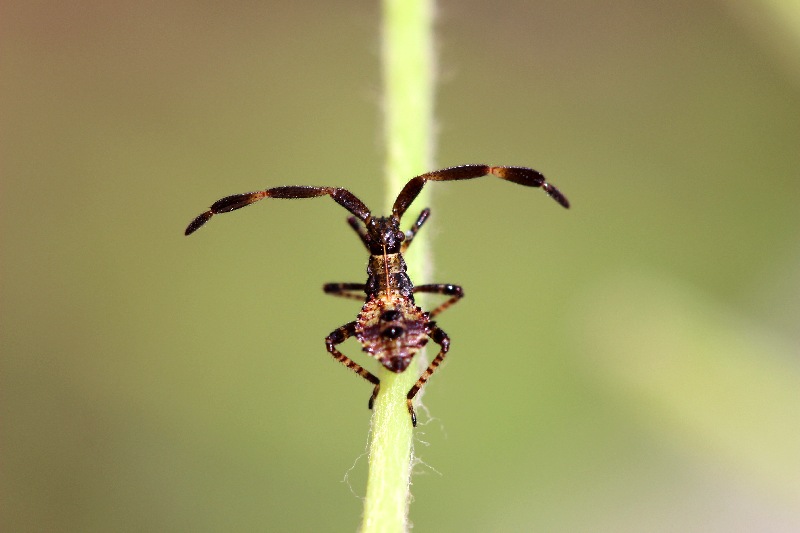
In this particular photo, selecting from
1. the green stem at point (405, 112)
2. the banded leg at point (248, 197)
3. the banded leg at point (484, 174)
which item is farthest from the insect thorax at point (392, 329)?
the banded leg at point (248, 197)

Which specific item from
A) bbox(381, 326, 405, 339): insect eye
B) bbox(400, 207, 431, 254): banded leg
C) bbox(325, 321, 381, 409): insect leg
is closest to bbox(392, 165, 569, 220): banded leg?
bbox(400, 207, 431, 254): banded leg

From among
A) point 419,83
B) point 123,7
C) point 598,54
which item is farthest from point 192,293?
point 598,54

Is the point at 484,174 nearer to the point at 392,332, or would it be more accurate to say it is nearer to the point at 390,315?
the point at 390,315

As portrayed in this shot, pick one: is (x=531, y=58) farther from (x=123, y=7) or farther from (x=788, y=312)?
(x=123, y=7)

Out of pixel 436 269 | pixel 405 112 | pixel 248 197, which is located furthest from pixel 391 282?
pixel 436 269

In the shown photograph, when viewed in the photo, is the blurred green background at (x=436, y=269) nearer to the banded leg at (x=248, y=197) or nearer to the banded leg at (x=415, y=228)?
the banded leg at (x=415, y=228)
